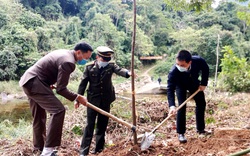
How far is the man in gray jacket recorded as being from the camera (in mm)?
2795

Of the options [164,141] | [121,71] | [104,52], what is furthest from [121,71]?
[164,141]

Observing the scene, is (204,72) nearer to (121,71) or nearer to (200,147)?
(200,147)

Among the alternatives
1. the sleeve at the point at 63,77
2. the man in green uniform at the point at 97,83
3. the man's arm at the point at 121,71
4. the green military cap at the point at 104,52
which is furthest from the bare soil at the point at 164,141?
the green military cap at the point at 104,52

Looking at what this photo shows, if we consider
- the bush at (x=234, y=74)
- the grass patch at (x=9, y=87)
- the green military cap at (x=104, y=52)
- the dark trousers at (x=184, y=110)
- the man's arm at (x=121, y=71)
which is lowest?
the grass patch at (x=9, y=87)

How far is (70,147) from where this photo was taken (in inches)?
153

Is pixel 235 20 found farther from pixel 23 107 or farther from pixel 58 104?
pixel 58 104

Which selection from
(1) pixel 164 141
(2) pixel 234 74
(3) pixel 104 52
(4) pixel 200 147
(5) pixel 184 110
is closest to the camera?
(4) pixel 200 147

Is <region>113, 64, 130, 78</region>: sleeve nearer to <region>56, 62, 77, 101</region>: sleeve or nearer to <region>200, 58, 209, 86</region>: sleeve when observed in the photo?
<region>56, 62, 77, 101</region>: sleeve

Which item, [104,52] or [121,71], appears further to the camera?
[121,71]

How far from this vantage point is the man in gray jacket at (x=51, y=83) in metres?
2.79

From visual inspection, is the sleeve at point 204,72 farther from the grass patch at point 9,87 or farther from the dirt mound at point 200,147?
the grass patch at point 9,87

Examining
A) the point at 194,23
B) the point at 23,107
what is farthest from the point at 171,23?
the point at 23,107

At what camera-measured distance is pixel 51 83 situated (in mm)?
3053

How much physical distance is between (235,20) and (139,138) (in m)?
33.8
